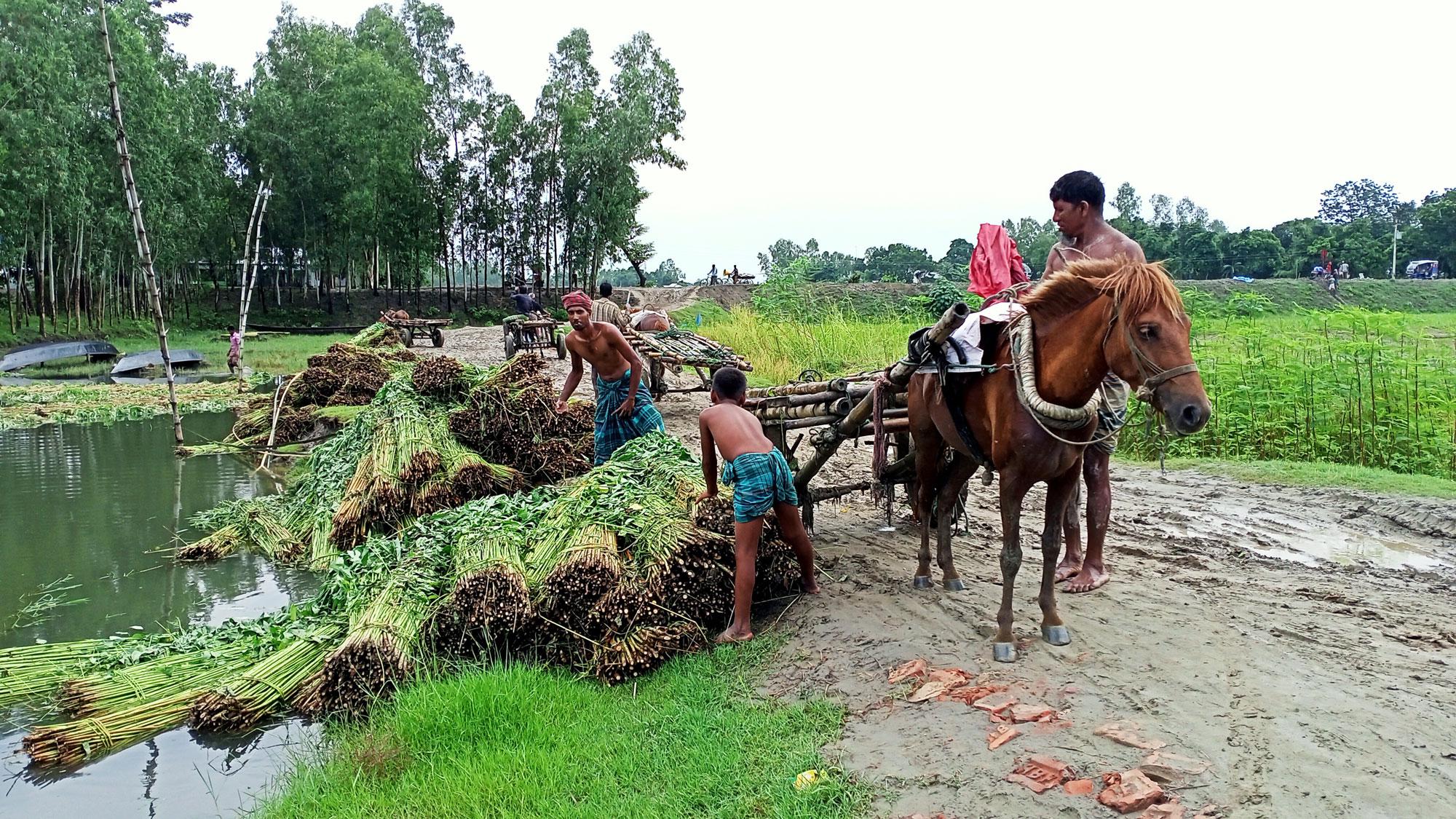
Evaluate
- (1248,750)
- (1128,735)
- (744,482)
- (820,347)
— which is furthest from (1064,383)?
(820,347)

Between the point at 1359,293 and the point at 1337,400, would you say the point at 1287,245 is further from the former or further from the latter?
the point at 1337,400

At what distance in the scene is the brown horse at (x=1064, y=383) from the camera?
3.59 metres

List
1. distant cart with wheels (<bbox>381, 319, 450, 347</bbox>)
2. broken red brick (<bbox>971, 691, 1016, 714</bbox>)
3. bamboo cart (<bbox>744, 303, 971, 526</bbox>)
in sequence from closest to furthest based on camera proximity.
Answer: broken red brick (<bbox>971, 691, 1016, 714</bbox>) < bamboo cart (<bbox>744, 303, 971, 526</bbox>) < distant cart with wheels (<bbox>381, 319, 450, 347</bbox>)

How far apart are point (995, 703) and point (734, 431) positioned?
211cm

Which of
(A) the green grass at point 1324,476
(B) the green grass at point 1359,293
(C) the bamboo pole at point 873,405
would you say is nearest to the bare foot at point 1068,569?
(C) the bamboo pole at point 873,405

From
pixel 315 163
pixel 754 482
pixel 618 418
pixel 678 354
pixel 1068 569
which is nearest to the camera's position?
pixel 754 482

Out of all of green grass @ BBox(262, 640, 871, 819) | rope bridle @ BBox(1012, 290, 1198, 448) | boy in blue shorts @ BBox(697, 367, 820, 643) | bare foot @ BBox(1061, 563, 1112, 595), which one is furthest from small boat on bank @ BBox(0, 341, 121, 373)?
rope bridle @ BBox(1012, 290, 1198, 448)

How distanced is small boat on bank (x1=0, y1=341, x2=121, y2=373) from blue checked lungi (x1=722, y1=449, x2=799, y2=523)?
88.6 feet

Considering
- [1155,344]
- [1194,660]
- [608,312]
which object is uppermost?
[608,312]

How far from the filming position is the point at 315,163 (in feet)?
119

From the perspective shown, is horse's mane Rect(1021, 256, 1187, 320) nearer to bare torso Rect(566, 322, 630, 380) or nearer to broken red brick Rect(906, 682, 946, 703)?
broken red brick Rect(906, 682, 946, 703)

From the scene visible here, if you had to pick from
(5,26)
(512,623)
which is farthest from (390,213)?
(512,623)

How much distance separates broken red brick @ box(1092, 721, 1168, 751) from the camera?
11.0ft

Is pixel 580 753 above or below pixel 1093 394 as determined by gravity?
below
